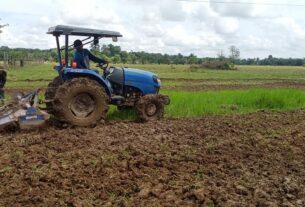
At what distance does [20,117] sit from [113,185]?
384cm

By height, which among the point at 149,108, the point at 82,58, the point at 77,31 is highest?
the point at 77,31

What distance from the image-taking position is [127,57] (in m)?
54.3

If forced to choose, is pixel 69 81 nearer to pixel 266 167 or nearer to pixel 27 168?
pixel 27 168

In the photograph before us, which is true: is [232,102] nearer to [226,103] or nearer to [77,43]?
[226,103]

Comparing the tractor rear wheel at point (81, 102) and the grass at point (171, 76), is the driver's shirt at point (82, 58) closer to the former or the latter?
the tractor rear wheel at point (81, 102)

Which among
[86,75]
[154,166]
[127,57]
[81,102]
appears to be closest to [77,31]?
[86,75]

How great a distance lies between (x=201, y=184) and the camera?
5859 millimetres

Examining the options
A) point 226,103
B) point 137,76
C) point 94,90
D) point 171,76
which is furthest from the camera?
point 171,76

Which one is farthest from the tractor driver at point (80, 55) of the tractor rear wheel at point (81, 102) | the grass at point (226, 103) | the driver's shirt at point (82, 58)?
the grass at point (226, 103)

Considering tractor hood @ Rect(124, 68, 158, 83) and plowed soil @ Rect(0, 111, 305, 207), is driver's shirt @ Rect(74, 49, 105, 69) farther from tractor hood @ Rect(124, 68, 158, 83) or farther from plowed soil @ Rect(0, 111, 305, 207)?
plowed soil @ Rect(0, 111, 305, 207)

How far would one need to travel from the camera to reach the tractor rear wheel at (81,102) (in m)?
9.25

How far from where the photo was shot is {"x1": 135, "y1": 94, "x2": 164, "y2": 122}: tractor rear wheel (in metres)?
10.3

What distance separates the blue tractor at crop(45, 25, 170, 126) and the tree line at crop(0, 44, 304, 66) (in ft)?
1.48

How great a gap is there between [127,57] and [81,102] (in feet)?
148
